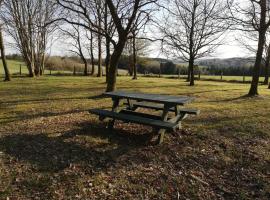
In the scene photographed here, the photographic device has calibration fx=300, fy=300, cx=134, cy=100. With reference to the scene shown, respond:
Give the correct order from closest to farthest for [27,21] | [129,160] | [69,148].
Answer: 1. [129,160]
2. [69,148]
3. [27,21]

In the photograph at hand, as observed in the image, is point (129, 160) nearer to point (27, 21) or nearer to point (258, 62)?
point (258, 62)

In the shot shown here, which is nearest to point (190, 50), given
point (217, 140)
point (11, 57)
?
point (217, 140)

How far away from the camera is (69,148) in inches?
245

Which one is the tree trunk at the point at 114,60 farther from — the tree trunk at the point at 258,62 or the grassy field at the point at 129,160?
the tree trunk at the point at 258,62

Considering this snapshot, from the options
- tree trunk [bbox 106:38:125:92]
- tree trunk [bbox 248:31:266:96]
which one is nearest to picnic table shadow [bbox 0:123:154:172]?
tree trunk [bbox 106:38:125:92]

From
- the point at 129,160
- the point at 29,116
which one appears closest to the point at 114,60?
the point at 29,116

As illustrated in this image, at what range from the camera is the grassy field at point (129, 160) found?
467 cm

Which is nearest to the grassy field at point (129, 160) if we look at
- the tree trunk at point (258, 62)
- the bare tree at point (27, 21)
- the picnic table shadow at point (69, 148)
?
the picnic table shadow at point (69, 148)

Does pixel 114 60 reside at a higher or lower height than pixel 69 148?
higher

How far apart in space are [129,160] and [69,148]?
1.35 meters

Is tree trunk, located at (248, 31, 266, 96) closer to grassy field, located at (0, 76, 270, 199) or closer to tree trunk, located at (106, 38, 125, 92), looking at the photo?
grassy field, located at (0, 76, 270, 199)

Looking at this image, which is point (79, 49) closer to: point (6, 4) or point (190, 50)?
point (6, 4)

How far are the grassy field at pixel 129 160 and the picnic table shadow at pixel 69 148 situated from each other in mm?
18

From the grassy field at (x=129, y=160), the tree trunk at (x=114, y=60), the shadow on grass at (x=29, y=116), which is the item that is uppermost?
the tree trunk at (x=114, y=60)
